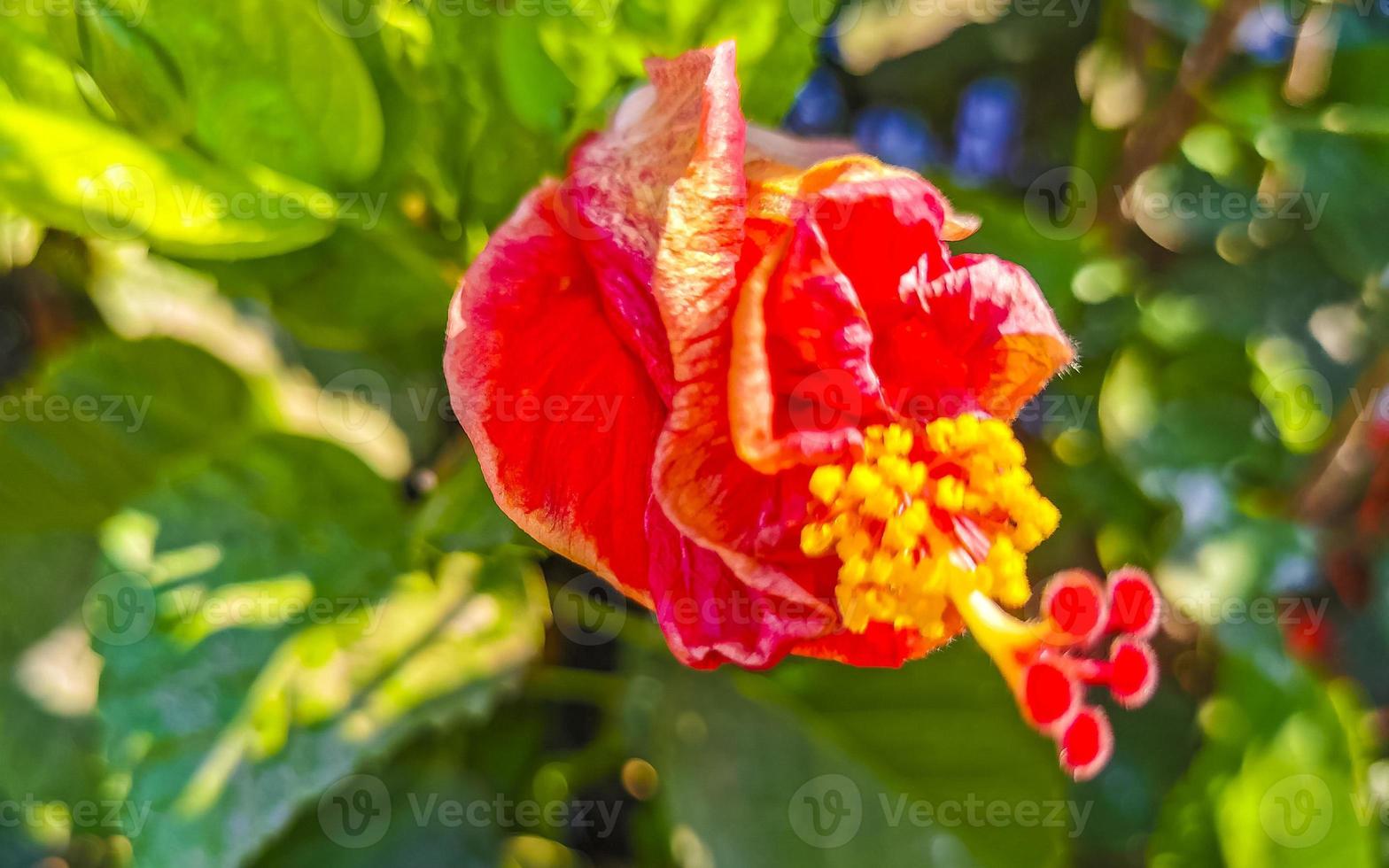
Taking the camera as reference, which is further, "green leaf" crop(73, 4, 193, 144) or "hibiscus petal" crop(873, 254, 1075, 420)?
"green leaf" crop(73, 4, 193, 144)

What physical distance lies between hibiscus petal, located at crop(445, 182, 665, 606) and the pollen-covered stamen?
0.17 m

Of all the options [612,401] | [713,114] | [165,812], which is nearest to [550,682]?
[165,812]

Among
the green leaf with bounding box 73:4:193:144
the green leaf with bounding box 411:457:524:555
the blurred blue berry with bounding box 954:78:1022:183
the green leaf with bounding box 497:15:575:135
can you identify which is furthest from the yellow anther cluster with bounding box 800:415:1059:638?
the blurred blue berry with bounding box 954:78:1022:183

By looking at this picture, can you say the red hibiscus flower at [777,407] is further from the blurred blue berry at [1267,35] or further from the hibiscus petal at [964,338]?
the blurred blue berry at [1267,35]

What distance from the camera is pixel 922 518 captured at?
49 cm

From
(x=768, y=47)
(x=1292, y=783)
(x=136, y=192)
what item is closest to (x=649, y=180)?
(x=768, y=47)

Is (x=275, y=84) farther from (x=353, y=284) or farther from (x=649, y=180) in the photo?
(x=649, y=180)

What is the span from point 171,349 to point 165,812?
39cm

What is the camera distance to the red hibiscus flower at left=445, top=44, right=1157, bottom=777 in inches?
19.0

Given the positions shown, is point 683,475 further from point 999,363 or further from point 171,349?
point 171,349

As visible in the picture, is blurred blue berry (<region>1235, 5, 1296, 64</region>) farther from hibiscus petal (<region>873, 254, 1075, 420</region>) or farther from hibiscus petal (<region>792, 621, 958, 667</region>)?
hibiscus petal (<region>792, 621, 958, 667</region>)

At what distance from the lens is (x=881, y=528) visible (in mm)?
Answer: 493

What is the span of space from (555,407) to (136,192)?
32 centimetres

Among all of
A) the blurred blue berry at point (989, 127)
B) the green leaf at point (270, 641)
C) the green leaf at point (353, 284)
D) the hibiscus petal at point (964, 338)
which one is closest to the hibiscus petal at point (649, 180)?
the hibiscus petal at point (964, 338)
